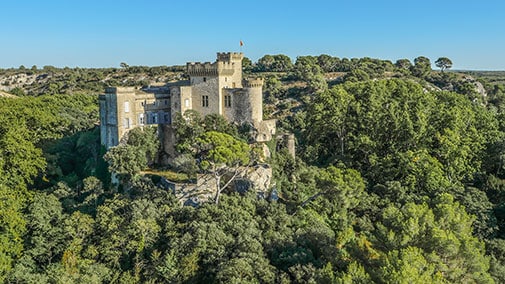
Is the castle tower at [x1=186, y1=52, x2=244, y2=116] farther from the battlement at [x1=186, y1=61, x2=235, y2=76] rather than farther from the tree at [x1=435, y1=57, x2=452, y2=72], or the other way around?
the tree at [x1=435, y1=57, x2=452, y2=72]

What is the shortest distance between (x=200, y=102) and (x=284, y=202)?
45.9 ft

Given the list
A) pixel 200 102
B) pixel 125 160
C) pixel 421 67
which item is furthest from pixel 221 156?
pixel 421 67

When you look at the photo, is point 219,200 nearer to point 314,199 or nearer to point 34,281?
point 314,199

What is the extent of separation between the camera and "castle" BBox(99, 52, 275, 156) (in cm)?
4453

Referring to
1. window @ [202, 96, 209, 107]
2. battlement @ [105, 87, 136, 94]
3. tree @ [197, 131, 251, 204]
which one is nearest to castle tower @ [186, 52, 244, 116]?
window @ [202, 96, 209, 107]

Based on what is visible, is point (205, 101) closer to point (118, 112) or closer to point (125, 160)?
point (118, 112)

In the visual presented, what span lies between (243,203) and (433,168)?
19.4 meters

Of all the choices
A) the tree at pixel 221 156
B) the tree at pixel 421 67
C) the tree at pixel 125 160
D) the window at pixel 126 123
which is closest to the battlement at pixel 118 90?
the window at pixel 126 123

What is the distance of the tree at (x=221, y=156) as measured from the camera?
36.2m

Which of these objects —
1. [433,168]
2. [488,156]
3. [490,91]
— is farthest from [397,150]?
[490,91]

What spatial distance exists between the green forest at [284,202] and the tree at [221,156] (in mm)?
165

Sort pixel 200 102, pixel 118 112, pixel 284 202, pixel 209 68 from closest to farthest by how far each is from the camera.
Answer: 1. pixel 284 202
2. pixel 118 112
3. pixel 209 68
4. pixel 200 102

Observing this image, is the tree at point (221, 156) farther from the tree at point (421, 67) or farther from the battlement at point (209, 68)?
the tree at point (421, 67)

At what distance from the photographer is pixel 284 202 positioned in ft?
131
